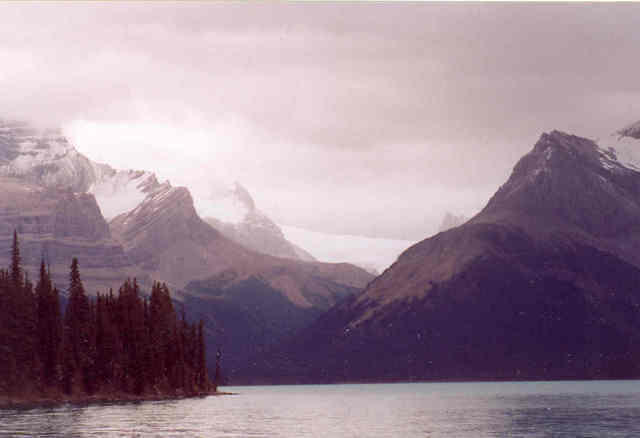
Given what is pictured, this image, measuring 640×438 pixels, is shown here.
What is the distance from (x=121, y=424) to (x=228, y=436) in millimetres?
26712

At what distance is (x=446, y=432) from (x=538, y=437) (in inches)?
770

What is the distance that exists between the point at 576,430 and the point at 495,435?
613 inches

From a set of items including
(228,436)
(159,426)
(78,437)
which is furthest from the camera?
(159,426)

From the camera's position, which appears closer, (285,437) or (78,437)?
(78,437)

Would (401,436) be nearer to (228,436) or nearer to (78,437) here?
(228,436)

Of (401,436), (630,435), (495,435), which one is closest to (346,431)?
(401,436)

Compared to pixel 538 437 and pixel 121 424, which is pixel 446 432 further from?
pixel 121 424

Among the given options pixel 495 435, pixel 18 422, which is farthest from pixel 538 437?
pixel 18 422

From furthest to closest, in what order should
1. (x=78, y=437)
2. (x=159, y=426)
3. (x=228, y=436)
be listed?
(x=159, y=426)
(x=228, y=436)
(x=78, y=437)

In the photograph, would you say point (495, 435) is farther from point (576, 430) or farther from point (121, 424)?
point (121, 424)

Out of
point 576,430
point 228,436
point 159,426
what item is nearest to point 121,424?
point 159,426

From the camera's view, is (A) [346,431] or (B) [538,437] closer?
(B) [538,437]

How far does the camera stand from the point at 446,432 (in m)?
184

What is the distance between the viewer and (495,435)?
17388 cm
